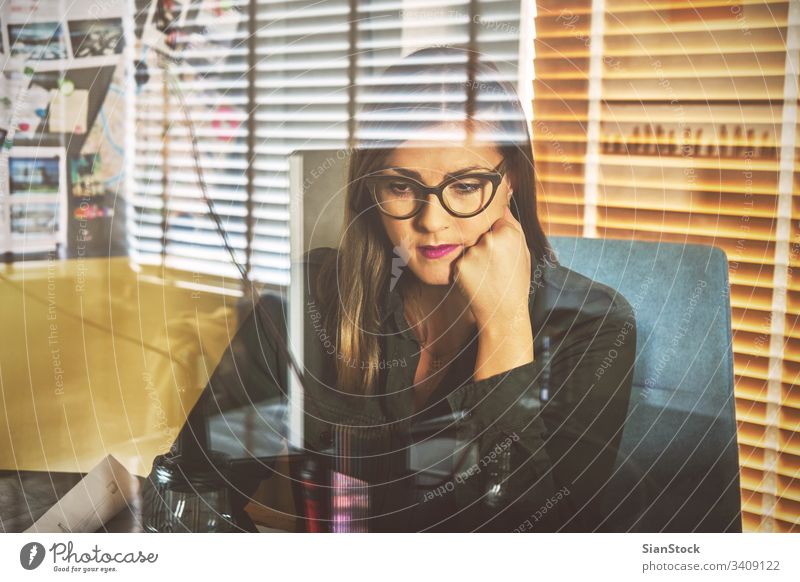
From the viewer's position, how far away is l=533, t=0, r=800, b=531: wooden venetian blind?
63 centimetres

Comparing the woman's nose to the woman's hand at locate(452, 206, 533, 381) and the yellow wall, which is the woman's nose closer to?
the woman's hand at locate(452, 206, 533, 381)

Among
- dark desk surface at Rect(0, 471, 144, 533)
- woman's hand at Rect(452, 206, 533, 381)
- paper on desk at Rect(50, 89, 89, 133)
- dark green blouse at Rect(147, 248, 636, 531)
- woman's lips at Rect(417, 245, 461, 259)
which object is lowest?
dark desk surface at Rect(0, 471, 144, 533)

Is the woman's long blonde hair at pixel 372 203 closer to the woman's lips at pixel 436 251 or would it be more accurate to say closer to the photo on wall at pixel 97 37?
the woman's lips at pixel 436 251

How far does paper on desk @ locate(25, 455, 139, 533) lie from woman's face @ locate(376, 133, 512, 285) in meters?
0.36

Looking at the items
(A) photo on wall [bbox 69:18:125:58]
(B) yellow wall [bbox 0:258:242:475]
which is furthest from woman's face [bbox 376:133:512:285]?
(A) photo on wall [bbox 69:18:125:58]

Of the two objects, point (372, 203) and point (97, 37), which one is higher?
point (97, 37)

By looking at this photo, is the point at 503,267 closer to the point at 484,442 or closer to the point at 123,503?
the point at 484,442

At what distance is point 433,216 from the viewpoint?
62cm

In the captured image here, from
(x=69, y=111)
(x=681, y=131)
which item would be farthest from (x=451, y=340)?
(x=69, y=111)

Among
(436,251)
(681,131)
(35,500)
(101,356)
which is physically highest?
Result: (681,131)

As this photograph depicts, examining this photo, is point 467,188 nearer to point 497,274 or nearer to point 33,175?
point 497,274

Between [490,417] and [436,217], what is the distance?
0.66 ft
